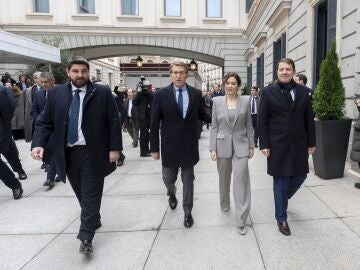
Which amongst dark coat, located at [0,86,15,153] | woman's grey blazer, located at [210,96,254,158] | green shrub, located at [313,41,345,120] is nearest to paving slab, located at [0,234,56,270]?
dark coat, located at [0,86,15,153]

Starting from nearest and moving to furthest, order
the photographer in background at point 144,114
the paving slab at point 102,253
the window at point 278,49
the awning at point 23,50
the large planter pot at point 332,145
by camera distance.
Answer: the paving slab at point 102,253, the large planter pot at point 332,145, the photographer in background at point 144,114, the window at point 278,49, the awning at point 23,50

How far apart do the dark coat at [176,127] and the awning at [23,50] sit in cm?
984

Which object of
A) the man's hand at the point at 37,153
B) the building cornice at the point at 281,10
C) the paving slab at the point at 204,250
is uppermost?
the building cornice at the point at 281,10

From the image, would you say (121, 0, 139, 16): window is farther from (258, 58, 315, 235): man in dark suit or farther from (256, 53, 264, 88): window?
(258, 58, 315, 235): man in dark suit

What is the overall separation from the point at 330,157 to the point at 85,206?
160 inches

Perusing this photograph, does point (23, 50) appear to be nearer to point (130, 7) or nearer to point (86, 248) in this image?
point (130, 7)

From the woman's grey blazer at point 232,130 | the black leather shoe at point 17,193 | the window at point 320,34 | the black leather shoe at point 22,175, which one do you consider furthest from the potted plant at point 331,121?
the black leather shoe at point 22,175

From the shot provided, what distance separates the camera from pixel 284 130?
363 centimetres

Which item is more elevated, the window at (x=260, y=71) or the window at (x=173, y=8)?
the window at (x=173, y=8)

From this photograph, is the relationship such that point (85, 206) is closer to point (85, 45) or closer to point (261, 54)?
point (261, 54)

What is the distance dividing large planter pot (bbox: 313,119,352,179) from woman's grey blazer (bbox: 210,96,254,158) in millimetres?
2142

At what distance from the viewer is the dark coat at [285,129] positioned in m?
3.63

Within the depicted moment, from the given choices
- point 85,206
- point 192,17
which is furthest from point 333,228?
point 192,17

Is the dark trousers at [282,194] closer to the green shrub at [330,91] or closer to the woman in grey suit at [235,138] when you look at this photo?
the woman in grey suit at [235,138]
